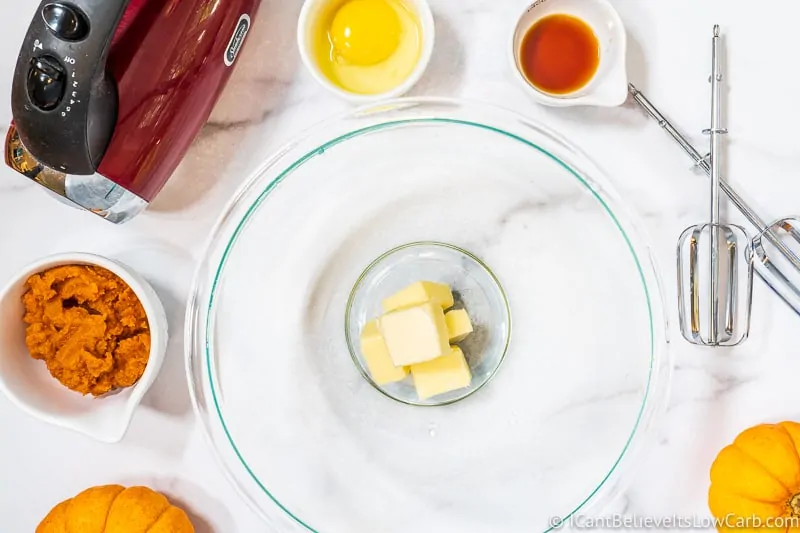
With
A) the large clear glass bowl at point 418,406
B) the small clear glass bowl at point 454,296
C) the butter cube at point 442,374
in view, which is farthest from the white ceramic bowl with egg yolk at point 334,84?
the butter cube at point 442,374

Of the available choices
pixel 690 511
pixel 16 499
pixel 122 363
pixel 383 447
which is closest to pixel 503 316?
pixel 383 447

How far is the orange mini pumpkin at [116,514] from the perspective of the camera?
819mm

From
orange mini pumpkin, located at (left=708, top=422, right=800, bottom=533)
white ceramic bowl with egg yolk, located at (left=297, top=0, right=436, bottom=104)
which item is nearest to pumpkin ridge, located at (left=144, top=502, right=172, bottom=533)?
white ceramic bowl with egg yolk, located at (left=297, top=0, right=436, bottom=104)

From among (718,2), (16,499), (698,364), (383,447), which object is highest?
(718,2)

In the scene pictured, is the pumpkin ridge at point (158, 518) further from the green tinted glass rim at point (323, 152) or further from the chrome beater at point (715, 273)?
the chrome beater at point (715, 273)

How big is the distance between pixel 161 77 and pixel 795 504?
797 millimetres

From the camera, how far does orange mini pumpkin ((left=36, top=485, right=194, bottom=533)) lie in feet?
2.69

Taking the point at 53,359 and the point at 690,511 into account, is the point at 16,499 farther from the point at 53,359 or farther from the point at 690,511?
the point at 690,511

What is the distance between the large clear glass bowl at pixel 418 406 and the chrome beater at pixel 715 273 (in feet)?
0.24

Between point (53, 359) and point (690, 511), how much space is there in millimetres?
765

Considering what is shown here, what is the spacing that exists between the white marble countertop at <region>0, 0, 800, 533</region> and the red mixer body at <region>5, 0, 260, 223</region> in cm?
6

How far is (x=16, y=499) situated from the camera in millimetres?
919

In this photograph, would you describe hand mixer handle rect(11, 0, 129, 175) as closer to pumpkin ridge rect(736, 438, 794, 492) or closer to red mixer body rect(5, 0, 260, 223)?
red mixer body rect(5, 0, 260, 223)

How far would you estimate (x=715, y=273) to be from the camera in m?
0.85
